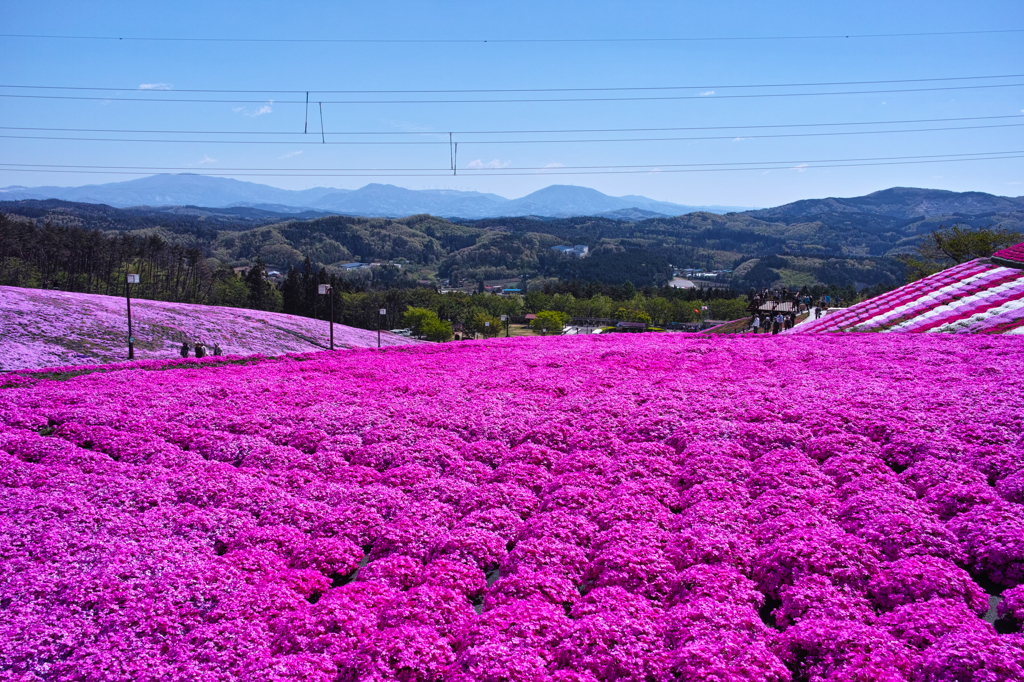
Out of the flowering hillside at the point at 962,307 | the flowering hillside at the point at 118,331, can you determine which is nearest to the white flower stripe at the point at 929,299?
the flowering hillside at the point at 962,307

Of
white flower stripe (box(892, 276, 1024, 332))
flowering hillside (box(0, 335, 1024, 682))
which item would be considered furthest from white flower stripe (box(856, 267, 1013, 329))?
flowering hillside (box(0, 335, 1024, 682))

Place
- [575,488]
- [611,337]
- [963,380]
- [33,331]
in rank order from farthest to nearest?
[33,331], [611,337], [963,380], [575,488]

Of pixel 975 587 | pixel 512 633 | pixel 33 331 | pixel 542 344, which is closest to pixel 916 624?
pixel 975 587

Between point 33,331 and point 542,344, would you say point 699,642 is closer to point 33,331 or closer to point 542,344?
point 542,344

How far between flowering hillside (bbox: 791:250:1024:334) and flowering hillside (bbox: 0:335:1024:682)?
10.1 metres

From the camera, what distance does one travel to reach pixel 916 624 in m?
5.90

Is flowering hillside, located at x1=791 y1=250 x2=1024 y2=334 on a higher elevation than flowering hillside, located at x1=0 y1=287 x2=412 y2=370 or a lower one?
higher

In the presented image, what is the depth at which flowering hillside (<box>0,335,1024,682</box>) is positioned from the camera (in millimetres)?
5777

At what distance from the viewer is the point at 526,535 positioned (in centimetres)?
809

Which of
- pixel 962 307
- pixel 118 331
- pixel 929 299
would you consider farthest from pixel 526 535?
pixel 118 331

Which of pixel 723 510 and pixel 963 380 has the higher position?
pixel 963 380

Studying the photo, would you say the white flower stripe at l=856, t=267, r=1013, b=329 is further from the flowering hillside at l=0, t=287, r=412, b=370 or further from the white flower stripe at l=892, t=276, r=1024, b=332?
the flowering hillside at l=0, t=287, r=412, b=370

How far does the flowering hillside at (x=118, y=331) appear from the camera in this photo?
31.5m

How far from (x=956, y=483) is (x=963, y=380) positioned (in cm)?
667
